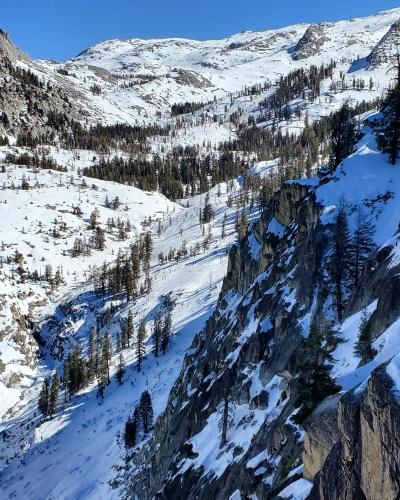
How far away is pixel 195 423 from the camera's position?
4006cm

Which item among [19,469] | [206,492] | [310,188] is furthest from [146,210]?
[206,492]

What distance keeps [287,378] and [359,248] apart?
11.5m

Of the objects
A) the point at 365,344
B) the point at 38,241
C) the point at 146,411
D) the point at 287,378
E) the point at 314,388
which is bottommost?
the point at 146,411

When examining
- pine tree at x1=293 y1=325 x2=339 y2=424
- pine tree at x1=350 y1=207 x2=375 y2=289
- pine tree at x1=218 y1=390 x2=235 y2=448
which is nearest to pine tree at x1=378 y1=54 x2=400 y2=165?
pine tree at x1=350 y1=207 x2=375 y2=289

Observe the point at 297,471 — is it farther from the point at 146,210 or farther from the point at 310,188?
the point at 146,210

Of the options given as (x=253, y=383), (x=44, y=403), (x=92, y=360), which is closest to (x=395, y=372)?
(x=253, y=383)

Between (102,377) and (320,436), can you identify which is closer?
(320,436)

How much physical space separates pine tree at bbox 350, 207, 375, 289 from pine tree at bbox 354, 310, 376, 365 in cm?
1035

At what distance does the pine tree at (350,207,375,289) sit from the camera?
31.5 m

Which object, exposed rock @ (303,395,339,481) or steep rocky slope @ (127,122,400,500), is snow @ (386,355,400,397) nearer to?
steep rocky slope @ (127,122,400,500)

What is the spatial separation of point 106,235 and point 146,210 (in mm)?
29349

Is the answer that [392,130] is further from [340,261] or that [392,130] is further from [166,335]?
[166,335]

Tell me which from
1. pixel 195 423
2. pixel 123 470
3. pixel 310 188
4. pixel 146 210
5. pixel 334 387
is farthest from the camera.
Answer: pixel 146 210

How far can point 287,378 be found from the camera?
2730 centimetres
